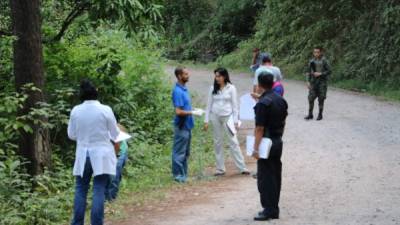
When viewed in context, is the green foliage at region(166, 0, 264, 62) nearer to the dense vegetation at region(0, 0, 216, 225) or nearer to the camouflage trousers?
the dense vegetation at region(0, 0, 216, 225)

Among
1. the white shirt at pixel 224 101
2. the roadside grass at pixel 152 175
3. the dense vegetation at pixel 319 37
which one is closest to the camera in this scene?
the roadside grass at pixel 152 175

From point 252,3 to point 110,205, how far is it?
34.1 m

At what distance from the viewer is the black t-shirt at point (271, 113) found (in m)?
8.15

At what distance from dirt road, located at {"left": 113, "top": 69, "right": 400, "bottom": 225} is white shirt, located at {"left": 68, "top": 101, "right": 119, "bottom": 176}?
1.50 m

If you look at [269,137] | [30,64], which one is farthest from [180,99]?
[269,137]

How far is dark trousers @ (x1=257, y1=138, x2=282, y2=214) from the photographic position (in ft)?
27.0

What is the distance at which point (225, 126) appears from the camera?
37.6 ft

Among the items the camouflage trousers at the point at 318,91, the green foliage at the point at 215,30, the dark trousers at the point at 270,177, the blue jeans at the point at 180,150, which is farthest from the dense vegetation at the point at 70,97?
the green foliage at the point at 215,30

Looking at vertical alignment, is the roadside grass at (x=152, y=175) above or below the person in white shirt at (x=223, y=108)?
below

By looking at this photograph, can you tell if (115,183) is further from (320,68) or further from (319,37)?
(319,37)

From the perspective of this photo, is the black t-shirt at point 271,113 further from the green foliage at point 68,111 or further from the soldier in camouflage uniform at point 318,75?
the soldier in camouflage uniform at point 318,75

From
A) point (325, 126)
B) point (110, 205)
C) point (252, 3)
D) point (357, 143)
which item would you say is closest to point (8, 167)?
point (110, 205)

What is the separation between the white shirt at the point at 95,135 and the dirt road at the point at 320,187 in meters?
1.50

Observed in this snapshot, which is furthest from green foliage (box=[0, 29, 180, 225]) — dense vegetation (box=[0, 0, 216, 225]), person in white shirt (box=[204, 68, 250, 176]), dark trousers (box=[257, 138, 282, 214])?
dark trousers (box=[257, 138, 282, 214])
